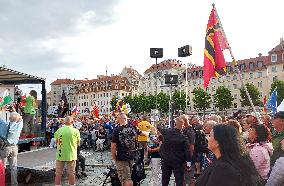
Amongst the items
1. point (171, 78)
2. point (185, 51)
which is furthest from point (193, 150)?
point (185, 51)

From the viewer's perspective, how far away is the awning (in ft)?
50.1

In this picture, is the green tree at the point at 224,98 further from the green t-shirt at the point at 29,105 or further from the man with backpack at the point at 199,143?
the man with backpack at the point at 199,143

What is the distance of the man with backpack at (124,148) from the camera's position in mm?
8539

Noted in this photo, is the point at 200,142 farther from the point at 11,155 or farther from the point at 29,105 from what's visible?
the point at 29,105

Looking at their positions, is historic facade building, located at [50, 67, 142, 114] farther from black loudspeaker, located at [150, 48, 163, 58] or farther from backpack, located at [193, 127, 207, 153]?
backpack, located at [193, 127, 207, 153]

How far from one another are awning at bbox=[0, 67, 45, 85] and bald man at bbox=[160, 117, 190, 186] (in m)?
8.39

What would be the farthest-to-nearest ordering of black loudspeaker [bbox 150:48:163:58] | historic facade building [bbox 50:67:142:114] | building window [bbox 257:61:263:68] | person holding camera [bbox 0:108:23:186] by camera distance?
historic facade building [bbox 50:67:142:114] → building window [bbox 257:61:263:68] → black loudspeaker [bbox 150:48:163:58] → person holding camera [bbox 0:108:23:186]

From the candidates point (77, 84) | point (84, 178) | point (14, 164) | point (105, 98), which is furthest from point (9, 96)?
point (77, 84)

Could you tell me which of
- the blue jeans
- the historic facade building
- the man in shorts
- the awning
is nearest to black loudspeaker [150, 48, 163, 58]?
the awning

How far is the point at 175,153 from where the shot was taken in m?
8.73

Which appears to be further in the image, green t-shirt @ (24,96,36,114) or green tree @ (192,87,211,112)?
green tree @ (192,87,211,112)

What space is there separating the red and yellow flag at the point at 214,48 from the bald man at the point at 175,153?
5.79 ft

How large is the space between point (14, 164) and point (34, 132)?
241 inches

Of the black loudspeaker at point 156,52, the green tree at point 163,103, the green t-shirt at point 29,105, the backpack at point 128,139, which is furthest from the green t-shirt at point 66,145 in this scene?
the green tree at point 163,103
